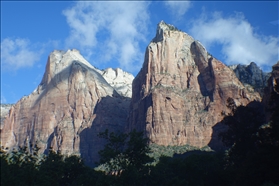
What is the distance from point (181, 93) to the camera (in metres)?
154

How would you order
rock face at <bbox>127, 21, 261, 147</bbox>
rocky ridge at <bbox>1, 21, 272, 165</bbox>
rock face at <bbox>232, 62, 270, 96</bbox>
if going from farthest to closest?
rock face at <bbox>232, 62, 270, 96</bbox> < rocky ridge at <bbox>1, 21, 272, 165</bbox> < rock face at <bbox>127, 21, 261, 147</bbox>

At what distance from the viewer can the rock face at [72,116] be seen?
577 feet

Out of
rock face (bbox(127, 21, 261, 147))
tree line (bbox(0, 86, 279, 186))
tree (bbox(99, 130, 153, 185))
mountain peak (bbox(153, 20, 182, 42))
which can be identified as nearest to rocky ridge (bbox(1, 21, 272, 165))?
rock face (bbox(127, 21, 261, 147))

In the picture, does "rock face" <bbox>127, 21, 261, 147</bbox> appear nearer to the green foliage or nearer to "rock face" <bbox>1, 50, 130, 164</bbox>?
"rock face" <bbox>1, 50, 130, 164</bbox>

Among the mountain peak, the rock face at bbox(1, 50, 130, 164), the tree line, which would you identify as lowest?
the tree line

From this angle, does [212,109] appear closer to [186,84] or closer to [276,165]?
[186,84]

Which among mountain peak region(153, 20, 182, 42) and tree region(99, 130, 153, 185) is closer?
tree region(99, 130, 153, 185)

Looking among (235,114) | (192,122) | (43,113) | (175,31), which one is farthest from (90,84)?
(235,114)

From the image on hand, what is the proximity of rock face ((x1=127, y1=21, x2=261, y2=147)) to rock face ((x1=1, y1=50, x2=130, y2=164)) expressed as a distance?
70.3 feet

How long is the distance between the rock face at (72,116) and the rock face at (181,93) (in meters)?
21.4

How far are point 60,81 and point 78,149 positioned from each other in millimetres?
37725

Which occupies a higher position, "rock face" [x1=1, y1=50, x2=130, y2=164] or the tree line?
"rock face" [x1=1, y1=50, x2=130, y2=164]

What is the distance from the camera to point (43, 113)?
7594 inches

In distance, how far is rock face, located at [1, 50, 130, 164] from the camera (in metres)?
176
